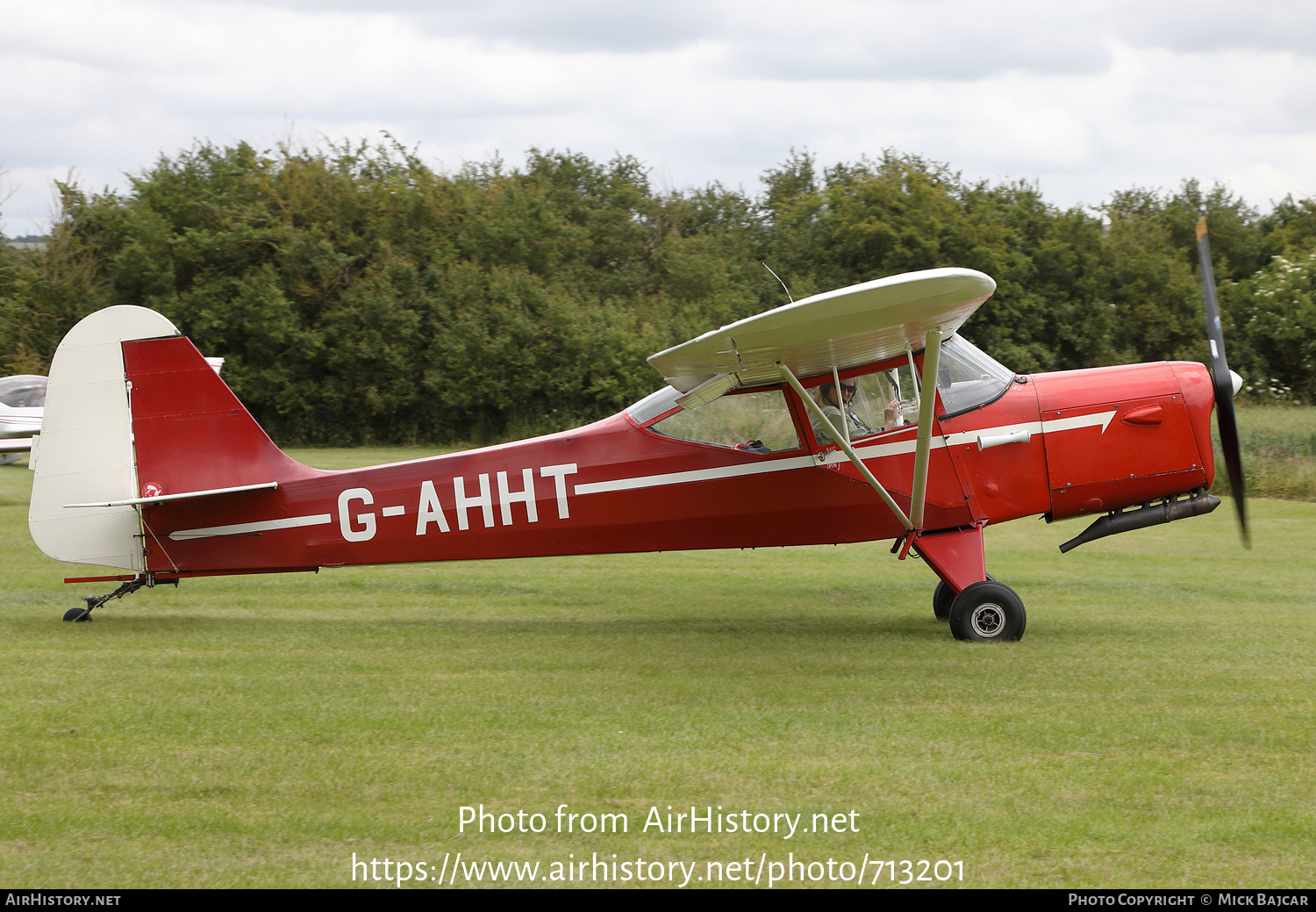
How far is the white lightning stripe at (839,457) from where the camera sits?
7.52m

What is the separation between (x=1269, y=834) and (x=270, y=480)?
6727 millimetres

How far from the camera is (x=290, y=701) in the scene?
611 centimetres

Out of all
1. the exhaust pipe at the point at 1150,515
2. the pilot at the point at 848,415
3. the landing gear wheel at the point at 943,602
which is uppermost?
A: the pilot at the point at 848,415

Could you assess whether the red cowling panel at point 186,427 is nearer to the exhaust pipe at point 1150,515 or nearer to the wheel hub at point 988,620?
the wheel hub at point 988,620

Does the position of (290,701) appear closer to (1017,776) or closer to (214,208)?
(1017,776)

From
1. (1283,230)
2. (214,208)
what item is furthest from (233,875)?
(1283,230)

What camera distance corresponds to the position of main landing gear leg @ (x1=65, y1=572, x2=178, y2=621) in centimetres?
774

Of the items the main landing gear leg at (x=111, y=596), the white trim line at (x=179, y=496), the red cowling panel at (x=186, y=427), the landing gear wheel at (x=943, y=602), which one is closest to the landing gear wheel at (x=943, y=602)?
the landing gear wheel at (x=943, y=602)

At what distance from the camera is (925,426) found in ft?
22.6

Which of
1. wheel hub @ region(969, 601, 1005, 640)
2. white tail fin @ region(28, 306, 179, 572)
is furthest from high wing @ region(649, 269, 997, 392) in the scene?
white tail fin @ region(28, 306, 179, 572)

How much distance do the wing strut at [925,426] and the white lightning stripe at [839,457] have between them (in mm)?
179

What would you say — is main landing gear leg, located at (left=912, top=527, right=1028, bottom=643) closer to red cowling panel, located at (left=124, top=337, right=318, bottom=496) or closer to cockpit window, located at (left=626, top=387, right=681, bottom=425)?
cockpit window, located at (left=626, top=387, right=681, bottom=425)

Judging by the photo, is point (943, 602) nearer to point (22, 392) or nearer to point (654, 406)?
→ point (654, 406)

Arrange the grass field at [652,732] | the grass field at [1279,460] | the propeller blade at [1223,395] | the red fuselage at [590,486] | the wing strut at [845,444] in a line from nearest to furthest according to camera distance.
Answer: the grass field at [652,732], the wing strut at [845,444], the propeller blade at [1223,395], the red fuselage at [590,486], the grass field at [1279,460]
